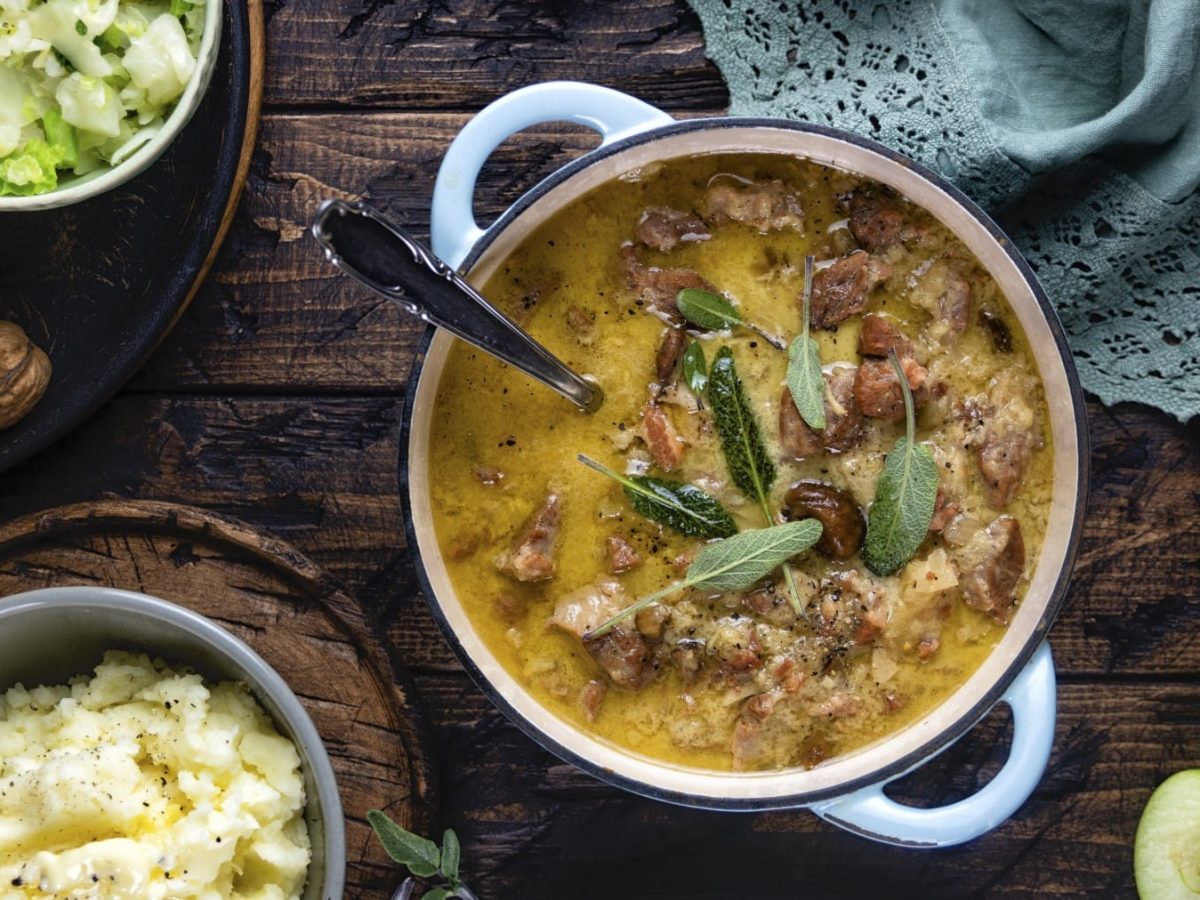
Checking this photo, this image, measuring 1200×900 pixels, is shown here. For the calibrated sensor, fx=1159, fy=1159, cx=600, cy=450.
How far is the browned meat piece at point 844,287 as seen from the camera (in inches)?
79.5

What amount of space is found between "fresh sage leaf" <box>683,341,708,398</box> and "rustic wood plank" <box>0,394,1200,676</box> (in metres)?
0.64

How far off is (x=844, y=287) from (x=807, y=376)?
0.64 feet

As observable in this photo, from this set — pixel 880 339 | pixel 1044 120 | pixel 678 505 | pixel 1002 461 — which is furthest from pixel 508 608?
pixel 1044 120

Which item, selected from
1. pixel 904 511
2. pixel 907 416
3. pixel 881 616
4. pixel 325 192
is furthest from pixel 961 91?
pixel 325 192

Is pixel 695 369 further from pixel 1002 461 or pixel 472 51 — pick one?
pixel 472 51

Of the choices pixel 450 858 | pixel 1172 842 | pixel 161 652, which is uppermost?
pixel 161 652

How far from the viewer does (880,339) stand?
2.02 metres

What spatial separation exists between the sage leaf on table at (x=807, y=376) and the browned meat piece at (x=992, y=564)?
0.37 m

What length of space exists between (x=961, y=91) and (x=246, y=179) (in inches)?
55.0

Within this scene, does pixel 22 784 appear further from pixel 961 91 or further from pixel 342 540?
pixel 961 91

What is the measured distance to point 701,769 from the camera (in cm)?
215

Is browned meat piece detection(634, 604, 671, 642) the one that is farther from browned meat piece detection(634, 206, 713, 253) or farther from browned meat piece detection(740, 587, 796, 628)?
browned meat piece detection(634, 206, 713, 253)

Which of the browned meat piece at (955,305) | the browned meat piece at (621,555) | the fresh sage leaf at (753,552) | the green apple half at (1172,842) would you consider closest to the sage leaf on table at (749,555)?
the fresh sage leaf at (753,552)

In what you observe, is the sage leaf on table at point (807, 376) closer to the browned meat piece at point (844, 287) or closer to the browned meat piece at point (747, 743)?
the browned meat piece at point (844, 287)
